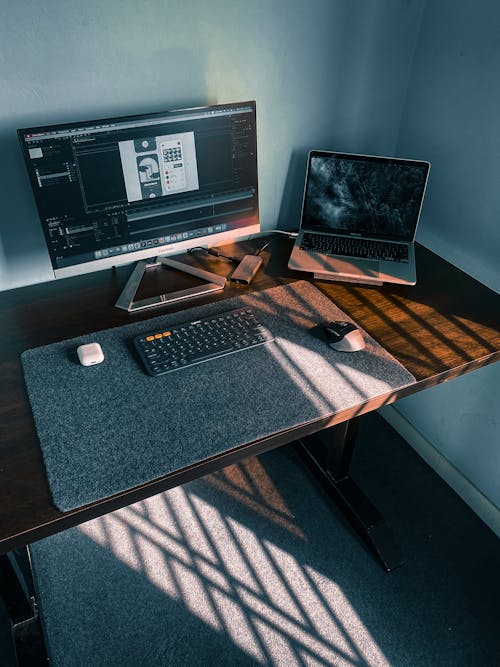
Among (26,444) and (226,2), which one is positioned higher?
(226,2)

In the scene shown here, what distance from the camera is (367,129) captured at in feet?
6.28

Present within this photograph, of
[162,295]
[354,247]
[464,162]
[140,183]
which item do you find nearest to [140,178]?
[140,183]

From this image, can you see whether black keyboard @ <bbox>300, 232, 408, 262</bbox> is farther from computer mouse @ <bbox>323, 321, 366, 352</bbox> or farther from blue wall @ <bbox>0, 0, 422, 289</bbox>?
computer mouse @ <bbox>323, 321, 366, 352</bbox>

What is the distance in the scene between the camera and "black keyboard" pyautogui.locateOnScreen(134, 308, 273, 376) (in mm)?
1342

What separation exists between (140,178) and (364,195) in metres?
0.74

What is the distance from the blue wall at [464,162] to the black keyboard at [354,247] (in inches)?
9.0

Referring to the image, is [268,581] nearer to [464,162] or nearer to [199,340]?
[199,340]

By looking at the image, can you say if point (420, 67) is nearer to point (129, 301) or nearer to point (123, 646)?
point (129, 301)

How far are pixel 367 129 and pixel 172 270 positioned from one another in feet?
2.88

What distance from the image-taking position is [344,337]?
1395 millimetres

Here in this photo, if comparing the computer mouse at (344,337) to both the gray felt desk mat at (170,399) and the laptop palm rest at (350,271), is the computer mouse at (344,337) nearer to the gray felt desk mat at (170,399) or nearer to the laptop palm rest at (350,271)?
the gray felt desk mat at (170,399)

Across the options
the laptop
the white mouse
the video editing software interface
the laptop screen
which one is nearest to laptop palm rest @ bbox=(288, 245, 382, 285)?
the laptop

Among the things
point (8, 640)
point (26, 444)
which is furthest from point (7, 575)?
point (26, 444)

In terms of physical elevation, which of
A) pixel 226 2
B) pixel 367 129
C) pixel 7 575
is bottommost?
pixel 7 575
